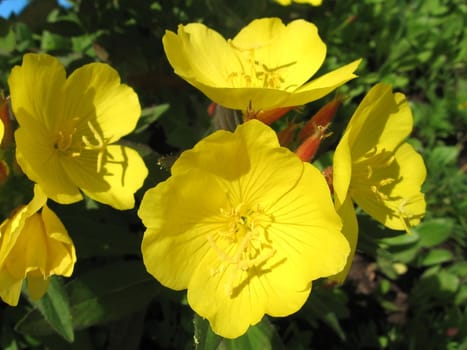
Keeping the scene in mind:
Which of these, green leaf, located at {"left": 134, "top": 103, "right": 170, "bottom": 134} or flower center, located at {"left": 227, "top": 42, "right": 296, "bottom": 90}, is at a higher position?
flower center, located at {"left": 227, "top": 42, "right": 296, "bottom": 90}

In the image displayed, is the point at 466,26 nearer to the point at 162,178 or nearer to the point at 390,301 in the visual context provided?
the point at 390,301

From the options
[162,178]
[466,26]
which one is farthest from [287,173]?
[466,26]

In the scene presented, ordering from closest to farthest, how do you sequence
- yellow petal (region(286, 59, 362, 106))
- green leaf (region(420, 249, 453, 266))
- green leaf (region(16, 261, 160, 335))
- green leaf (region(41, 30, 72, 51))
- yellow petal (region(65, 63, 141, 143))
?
yellow petal (region(286, 59, 362, 106)), yellow petal (region(65, 63, 141, 143)), green leaf (region(16, 261, 160, 335)), green leaf (region(41, 30, 72, 51)), green leaf (region(420, 249, 453, 266))

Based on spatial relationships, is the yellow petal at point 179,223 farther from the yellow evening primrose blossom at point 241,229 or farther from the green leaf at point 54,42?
the green leaf at point 54,42

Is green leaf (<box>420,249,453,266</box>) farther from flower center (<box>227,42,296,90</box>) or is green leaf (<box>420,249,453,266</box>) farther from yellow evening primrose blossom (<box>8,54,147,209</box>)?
yellow evening primrose blossom (<box>8,54,147,209</box>)

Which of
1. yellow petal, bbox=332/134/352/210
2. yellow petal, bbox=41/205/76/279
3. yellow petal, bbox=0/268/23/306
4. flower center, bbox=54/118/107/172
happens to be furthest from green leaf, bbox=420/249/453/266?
yellow petal, bbox=0/268/23/306

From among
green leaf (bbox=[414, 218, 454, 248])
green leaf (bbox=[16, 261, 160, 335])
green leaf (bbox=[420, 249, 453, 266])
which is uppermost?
green leaf (bbox=[16, 261, 160, 335])

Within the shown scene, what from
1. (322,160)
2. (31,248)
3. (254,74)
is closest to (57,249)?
(31,248)
